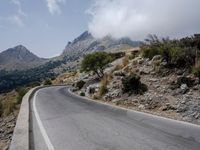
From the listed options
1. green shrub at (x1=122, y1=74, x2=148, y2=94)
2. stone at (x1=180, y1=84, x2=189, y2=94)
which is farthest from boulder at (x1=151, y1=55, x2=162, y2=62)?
stone at (x1=180, y1=84, x2=189, y2=94)

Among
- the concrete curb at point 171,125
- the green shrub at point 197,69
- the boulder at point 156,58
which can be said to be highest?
the boulder at point 156,58

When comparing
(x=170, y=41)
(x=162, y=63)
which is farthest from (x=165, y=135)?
(x=170, y=41)

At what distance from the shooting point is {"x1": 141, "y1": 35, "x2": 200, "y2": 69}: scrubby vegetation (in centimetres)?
1981

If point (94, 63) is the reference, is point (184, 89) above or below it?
below

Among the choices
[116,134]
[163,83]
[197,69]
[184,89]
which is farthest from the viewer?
[163,83]

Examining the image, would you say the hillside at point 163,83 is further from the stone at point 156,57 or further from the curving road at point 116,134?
the curving road at point 116,134

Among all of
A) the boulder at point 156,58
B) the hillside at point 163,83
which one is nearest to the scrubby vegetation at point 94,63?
the hillside at point 163,83

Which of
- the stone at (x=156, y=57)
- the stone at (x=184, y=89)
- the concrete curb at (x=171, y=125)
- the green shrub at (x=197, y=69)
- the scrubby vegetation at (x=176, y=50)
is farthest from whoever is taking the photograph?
the stone at (x=156, y=57)

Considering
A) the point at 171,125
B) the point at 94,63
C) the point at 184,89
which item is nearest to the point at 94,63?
the point at 94,63

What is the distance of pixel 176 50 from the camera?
67.9ft

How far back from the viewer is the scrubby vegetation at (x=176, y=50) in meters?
19.8

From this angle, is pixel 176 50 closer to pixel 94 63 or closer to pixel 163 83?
pixel 163 83

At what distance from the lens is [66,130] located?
36.7 feet

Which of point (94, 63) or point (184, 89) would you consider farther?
point (94, 63)
